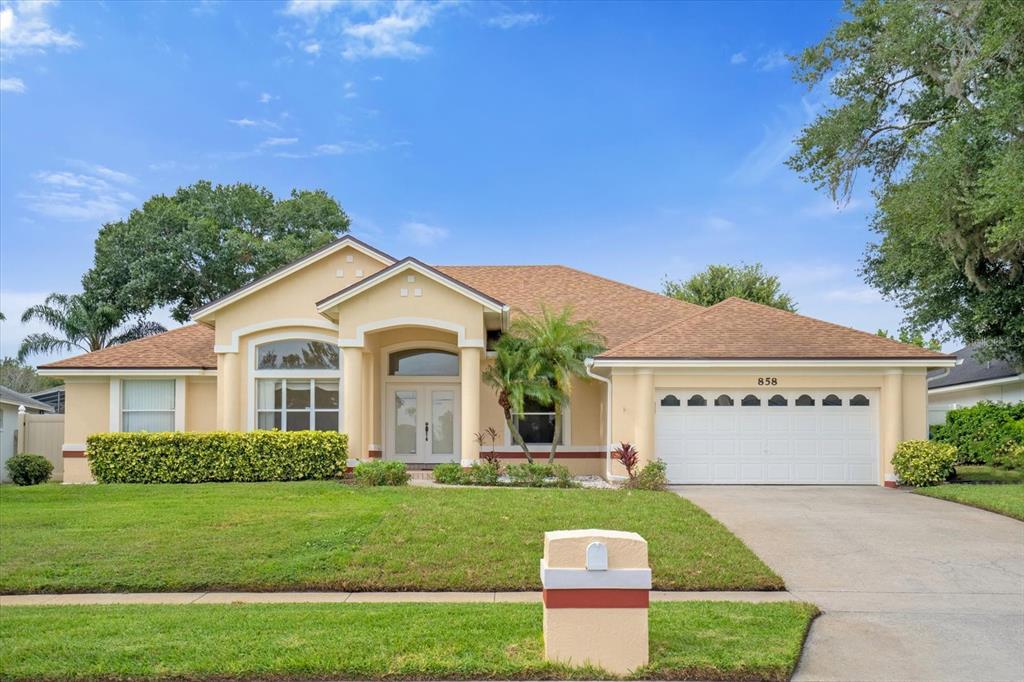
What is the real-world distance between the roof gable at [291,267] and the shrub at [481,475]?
6.21 m

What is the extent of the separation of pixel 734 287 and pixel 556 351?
24686 mm

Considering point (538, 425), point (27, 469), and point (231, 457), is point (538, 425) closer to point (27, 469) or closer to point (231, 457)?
point (231, 457)

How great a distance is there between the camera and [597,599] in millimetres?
6520

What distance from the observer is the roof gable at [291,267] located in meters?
21.2

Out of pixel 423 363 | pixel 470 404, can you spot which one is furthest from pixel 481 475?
pixel 423 363

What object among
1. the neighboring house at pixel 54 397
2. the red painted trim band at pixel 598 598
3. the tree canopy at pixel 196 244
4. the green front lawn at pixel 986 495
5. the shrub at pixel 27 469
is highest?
the tree canopy at pixel 196 244

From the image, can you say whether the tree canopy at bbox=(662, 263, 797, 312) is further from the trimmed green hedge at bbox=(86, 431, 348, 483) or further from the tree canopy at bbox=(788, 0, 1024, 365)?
the trimmed green hedge at bbox=(86, 431, 348, 483)

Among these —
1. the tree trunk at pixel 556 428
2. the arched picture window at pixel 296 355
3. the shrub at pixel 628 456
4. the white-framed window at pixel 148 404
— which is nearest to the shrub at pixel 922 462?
the shrub at pixel 628 456

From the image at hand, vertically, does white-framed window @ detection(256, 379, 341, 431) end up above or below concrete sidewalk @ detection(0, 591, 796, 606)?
above

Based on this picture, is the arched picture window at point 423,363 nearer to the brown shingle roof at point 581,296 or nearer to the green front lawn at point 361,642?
the brown shingle roof at point 581,296

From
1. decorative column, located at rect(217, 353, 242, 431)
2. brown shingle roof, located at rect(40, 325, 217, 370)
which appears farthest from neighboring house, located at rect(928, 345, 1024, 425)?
brown shingle roof, located at rect(40, 325, 217, 370)

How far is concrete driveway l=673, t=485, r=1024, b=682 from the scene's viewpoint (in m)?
7.21

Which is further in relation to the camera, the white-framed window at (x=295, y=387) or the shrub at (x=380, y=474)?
the white-framed window at (x=295, y=387)

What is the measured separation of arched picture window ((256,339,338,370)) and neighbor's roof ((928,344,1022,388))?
18.6 metres
